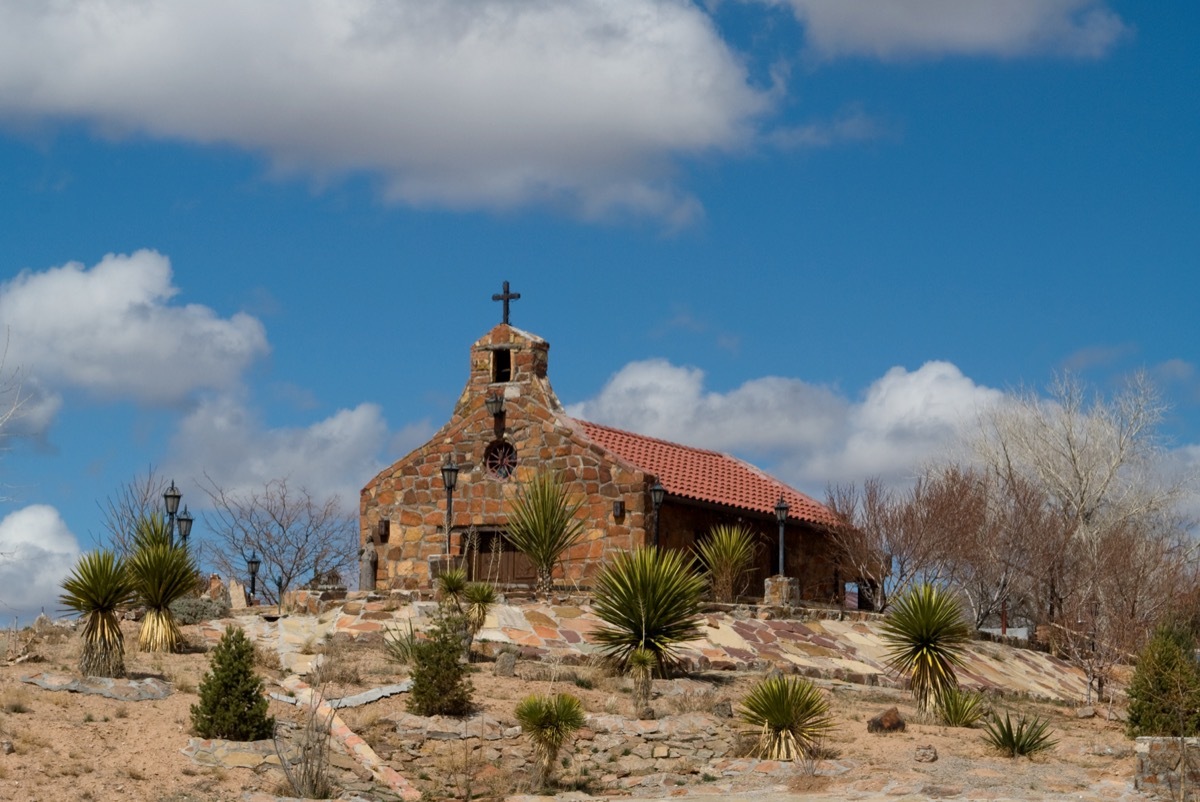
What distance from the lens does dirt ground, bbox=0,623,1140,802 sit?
2019cm

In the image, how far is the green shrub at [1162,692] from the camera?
76.3 feet

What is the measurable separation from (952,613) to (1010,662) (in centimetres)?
978

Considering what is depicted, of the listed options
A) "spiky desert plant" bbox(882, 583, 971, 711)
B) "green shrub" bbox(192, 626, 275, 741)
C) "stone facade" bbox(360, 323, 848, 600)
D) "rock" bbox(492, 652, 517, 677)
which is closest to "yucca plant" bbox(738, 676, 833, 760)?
"spiky desert plant" bbox(882, 583, 971, 711)

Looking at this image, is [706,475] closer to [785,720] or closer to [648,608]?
[648,608]

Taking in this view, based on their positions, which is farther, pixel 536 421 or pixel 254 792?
pixel 536 421

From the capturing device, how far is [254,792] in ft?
66.9

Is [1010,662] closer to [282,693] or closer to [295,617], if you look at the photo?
[295,617]

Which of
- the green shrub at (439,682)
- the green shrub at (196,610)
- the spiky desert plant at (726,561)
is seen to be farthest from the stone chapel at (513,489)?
the green shrub at (439,682)

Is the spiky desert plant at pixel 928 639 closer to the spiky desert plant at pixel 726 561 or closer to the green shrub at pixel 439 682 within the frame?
the green shrub at pixel 439 682

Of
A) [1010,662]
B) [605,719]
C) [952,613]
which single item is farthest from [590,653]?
[1010,662]

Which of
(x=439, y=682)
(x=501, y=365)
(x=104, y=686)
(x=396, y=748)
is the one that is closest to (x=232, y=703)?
(x=396, y=748)

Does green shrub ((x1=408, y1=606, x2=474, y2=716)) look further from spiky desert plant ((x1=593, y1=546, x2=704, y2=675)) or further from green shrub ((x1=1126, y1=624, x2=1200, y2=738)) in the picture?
green shrub ((x1=1126, y1=624, x2=1200, y2=738))

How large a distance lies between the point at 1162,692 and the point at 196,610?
17.6 meters

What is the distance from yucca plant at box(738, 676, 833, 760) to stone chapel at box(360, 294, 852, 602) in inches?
466
